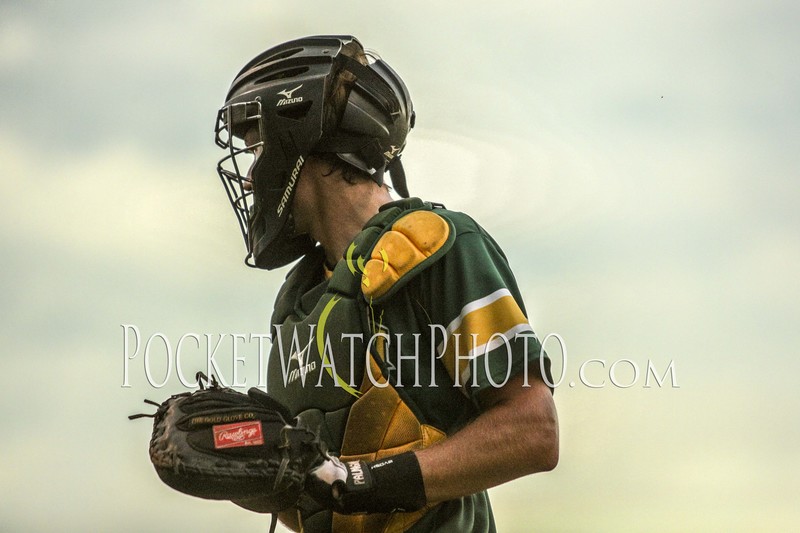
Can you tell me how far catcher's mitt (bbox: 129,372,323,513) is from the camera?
16.7 ft

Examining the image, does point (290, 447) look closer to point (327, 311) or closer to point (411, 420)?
point (411, 420)

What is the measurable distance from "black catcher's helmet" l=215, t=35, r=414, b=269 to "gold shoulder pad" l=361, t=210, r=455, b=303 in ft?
3.78

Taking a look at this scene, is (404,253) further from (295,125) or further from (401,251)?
(295,125)

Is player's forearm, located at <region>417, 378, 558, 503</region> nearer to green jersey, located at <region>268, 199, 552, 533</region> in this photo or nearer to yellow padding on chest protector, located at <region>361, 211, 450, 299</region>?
green jersey, located at <region>268, 199, 552, 533</region>

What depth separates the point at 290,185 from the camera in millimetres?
6832

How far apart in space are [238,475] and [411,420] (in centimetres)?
93

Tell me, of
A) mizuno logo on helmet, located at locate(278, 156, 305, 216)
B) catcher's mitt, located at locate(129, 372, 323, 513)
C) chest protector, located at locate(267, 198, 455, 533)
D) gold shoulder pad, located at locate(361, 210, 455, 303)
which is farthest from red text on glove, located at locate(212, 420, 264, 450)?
mizuno logo on helmet, located at locate(278, 156, 305, 216)

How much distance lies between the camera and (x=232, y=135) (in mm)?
7039

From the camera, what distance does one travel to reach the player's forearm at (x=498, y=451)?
520 centimetres

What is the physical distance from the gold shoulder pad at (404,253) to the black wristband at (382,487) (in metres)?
0.89

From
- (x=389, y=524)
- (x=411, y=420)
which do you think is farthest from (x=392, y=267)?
(x=389, y=524)

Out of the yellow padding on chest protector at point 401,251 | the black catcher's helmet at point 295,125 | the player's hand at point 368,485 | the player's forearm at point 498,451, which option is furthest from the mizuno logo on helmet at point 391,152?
the player's hand at point 368,485

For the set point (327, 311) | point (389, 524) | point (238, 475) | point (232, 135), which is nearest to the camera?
point (238, 475)

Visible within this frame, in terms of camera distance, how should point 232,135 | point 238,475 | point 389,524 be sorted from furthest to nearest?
point 232,135
point 389,524
point 238,475
